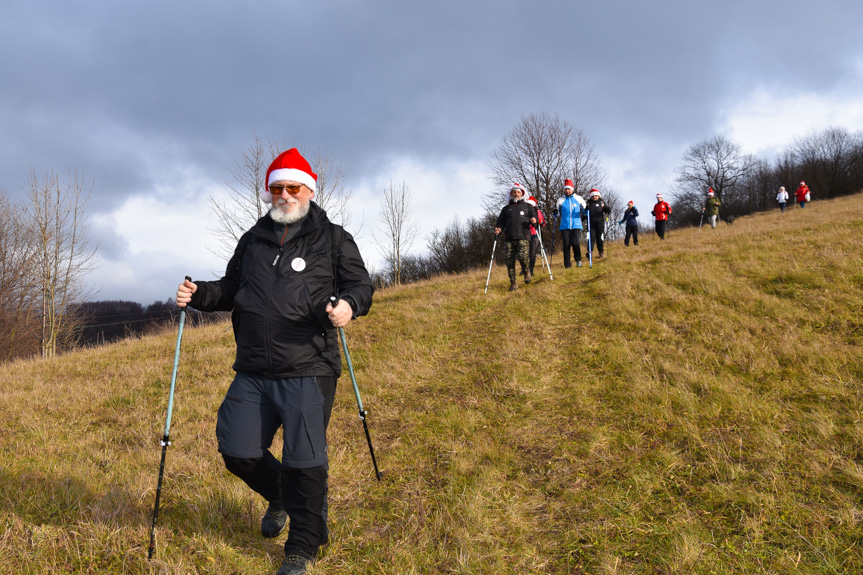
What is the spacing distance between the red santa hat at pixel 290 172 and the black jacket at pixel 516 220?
294 inches

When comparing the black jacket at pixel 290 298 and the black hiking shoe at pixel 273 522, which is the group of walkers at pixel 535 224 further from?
the black hiking shoe at pixel 273 522

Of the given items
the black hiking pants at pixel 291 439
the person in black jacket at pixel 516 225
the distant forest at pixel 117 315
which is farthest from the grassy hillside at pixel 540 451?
the distant forest at pixel 117 315

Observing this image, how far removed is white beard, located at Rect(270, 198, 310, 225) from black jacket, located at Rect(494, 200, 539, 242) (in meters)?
7.81

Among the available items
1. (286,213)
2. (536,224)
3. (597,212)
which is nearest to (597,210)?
(597,212)

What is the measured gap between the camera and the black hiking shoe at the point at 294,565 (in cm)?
251

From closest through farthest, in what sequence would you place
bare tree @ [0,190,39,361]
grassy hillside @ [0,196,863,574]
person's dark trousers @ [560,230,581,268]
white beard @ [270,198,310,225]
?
white beard @ [270,198,310,225]
grassy hillside @ [0,196,863,574]
person's dark trousers @ [560,230,581,268]
bare tree @ [0,190,39,361]

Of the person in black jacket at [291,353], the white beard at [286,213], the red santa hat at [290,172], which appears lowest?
the person in black jacket at [291,353]

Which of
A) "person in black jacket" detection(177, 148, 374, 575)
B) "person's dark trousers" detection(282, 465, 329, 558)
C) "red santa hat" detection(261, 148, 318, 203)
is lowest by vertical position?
"person's dark trousers" detection(282, 465, 329, 558)

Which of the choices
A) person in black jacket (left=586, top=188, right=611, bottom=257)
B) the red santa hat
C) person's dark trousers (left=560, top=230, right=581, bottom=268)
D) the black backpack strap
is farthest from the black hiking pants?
person in black jacket (left=586, top=188, right=611, bottom=257)

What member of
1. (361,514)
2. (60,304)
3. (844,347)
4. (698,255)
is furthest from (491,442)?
(60,304)

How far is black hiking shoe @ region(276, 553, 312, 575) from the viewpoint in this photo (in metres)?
2.51

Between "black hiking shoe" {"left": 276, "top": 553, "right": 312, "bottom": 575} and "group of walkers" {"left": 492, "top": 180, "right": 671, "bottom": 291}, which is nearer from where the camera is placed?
"black hiking shoe" {"left": 276, "top": 553, "right": 312, "bottom": 575}

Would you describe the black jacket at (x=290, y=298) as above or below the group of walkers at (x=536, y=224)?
below

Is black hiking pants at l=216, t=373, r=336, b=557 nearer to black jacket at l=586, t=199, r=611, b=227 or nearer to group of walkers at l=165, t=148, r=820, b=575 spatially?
group of walkers at l=165, t=148, r=820, b=575
